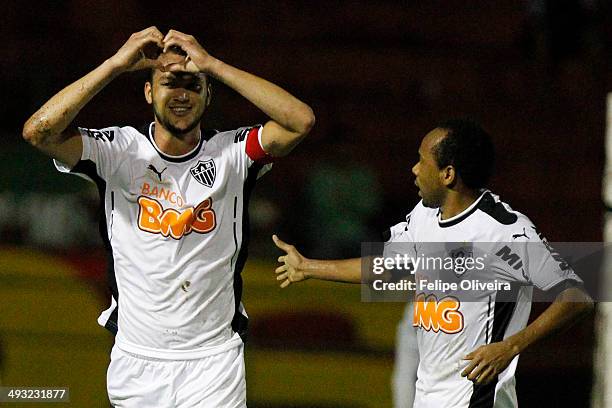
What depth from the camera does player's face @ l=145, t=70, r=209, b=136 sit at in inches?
168

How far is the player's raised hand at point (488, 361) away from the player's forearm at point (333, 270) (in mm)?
758

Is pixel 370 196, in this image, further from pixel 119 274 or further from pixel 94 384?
pixel 119 274

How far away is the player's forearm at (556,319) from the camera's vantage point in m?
4.02

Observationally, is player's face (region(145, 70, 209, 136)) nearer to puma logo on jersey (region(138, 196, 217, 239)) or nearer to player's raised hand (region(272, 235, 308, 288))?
puma logo on jersey (region(138, 196, 217, 239))

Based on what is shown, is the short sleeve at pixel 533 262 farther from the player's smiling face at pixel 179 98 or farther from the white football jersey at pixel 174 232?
the player's smiling face at pixel 179 98

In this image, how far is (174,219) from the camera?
14.1ft

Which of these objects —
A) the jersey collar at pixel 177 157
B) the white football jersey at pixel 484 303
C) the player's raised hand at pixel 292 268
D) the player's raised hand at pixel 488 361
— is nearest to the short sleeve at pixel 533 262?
the white football jersey at pixel 484 303

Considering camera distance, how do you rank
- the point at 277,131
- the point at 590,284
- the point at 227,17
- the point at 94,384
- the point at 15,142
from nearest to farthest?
the point at 277,131 → the point at 590,284 → the point at 94,384 → the point at 15,142 → the point at 227,17

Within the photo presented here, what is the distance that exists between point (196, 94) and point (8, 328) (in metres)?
3.16

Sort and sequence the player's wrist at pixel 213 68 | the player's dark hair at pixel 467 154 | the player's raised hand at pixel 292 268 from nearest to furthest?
the player's wrist at pixel 213 68 → the player's dark hair at pixel 467 154 → the player's raised hand at pixel 292 268

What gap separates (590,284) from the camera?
5.21 meters

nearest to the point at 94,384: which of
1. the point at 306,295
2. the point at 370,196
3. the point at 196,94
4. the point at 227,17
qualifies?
the point at 306,295

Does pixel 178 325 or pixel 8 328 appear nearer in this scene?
pixel 178 325

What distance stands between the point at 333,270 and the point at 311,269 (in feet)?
→ 0.35
